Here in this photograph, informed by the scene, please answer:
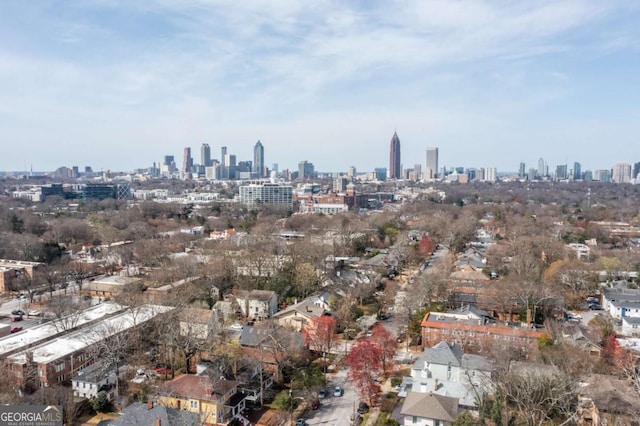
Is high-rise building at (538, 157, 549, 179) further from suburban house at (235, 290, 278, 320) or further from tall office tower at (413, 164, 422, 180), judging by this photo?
suburban house at (235, 290, 278, 320)

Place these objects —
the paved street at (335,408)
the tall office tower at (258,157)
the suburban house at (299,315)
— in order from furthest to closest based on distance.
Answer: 1. the tall office tower at (258,157)
2. the suburban house at (299,315)
3. the paved street at (335,408)

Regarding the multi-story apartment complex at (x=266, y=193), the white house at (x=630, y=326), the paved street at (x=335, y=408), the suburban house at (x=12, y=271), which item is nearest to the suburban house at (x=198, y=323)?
the paved street at (x=335, y=408)

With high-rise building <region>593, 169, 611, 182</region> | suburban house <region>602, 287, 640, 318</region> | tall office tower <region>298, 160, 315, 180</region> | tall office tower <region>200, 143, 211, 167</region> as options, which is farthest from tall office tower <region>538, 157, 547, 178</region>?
suburban house <region>602, 287, 640, 318</region>

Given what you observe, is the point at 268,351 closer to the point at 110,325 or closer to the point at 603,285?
the point at 110,325

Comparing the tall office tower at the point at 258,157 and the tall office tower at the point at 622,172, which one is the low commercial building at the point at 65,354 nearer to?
the tall office tower at the point at 622,172

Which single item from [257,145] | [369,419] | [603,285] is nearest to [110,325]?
[369,419]

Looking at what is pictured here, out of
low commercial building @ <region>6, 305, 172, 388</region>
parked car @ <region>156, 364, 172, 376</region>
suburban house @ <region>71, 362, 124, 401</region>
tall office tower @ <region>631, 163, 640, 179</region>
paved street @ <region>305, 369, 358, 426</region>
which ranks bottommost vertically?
paved street @ <region>305, 369, 358, 426</region>

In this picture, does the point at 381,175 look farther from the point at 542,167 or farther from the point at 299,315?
the point at 299,315
